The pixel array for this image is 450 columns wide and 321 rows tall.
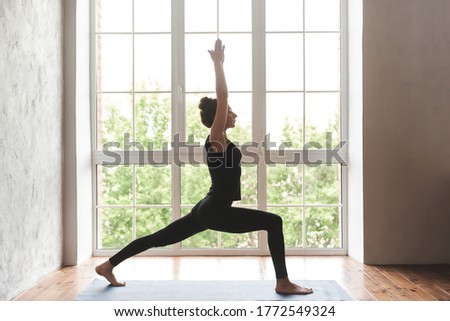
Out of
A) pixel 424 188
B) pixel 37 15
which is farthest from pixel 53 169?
pixel 424 188

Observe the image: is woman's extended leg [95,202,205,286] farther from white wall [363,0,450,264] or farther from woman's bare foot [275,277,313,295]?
white wall [363,0,450,264]

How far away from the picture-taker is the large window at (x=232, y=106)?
4844 millimetres

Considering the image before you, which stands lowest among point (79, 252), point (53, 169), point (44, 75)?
point (79, 252)

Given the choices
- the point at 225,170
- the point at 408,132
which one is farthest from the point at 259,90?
the point at 225,170

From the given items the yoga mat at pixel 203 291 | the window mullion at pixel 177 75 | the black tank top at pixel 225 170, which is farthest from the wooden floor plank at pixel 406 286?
the window mullion at pixel 177 75

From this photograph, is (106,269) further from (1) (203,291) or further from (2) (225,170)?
(2) (225,170)

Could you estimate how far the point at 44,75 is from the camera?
4.02 m

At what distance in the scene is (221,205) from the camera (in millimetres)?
3266

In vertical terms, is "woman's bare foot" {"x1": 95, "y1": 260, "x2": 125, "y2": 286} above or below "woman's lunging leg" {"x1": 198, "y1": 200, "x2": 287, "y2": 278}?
below

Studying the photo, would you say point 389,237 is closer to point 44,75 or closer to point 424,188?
point 424,188

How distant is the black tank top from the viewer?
3.25 m

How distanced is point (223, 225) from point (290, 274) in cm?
104

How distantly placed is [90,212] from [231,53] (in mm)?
1815

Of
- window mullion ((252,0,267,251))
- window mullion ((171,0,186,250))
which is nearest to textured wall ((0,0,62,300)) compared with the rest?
window mullion ((171,0,186,250))
